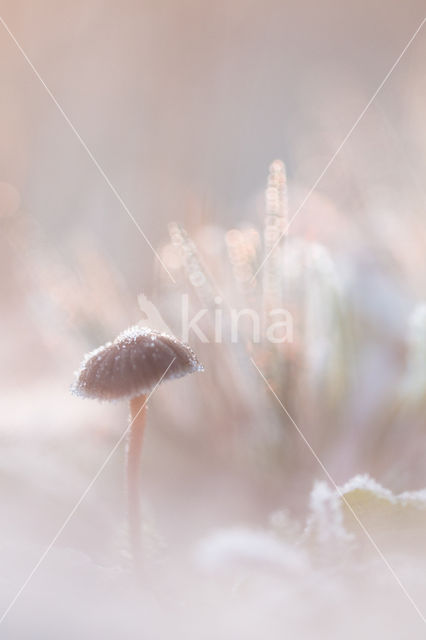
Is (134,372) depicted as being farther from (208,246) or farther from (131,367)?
(208,246)

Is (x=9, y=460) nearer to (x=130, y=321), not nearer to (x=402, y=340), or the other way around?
(x=130, y=321)

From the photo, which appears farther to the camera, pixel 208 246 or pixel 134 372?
pixel 208 246

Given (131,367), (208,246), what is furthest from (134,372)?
(208,246)

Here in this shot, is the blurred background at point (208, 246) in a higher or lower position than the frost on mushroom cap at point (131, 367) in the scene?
higher

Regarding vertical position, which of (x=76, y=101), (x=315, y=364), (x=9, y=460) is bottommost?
(x=9, y=460)

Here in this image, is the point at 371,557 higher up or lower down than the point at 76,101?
lower down

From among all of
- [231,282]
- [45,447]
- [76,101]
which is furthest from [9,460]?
[76,101]
